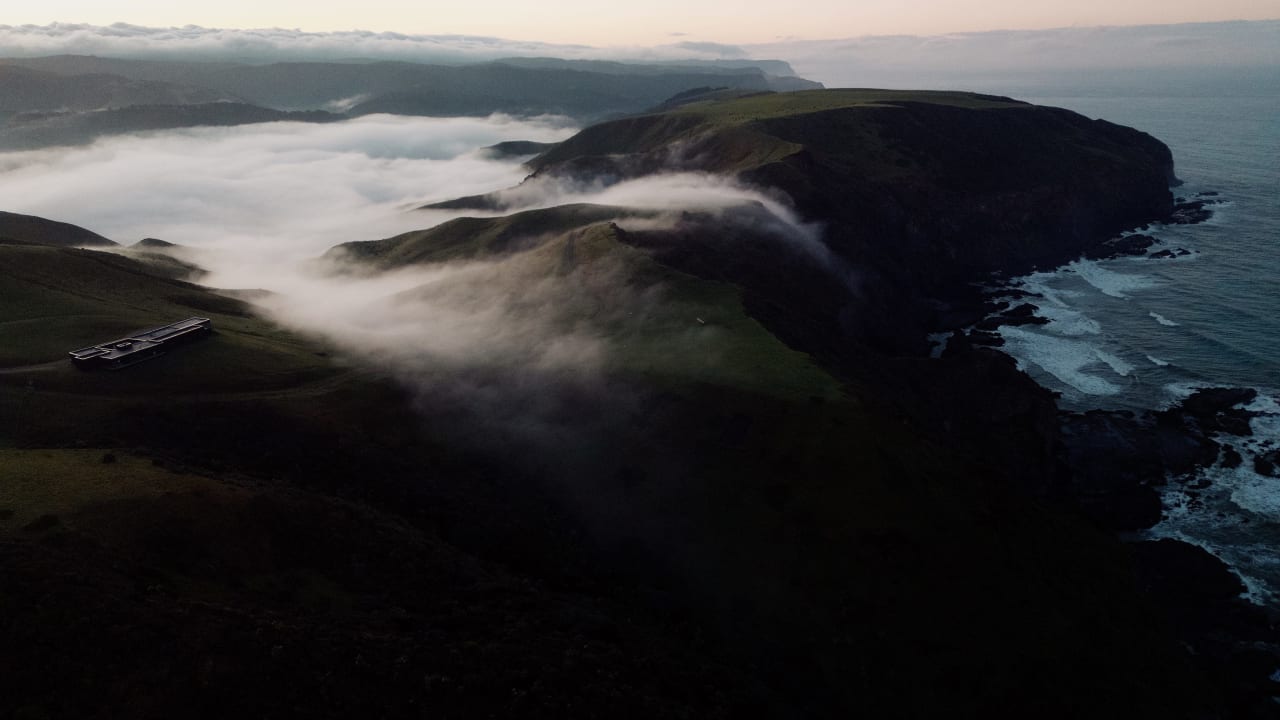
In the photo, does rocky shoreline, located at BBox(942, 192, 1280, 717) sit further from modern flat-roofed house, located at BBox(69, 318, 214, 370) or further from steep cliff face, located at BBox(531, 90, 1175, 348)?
modern flat-roofed house, located at BBox(69, 318, 214, 370)

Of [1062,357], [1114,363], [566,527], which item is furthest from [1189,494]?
[566,527]

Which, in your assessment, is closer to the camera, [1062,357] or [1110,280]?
[1062,357]

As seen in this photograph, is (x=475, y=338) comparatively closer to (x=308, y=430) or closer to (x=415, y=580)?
(x=308, y=430)

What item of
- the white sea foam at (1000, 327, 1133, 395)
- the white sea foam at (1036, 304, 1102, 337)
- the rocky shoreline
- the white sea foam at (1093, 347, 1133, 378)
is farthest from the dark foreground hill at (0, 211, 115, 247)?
the white sea foam at (1093, 347, 1133, 378)

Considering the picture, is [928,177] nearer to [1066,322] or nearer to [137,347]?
[1066,322]

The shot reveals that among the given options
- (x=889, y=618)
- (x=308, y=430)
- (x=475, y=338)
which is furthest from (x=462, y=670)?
(x=475, y=338)
